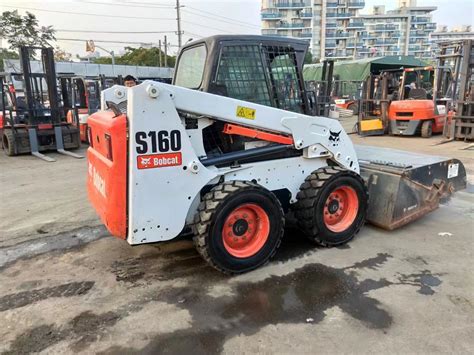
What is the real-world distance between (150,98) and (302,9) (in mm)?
113817

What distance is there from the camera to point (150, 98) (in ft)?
10.0

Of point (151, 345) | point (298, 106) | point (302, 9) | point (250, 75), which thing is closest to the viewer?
point (151, 345)

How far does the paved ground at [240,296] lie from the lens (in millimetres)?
2697

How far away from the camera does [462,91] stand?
1095cm

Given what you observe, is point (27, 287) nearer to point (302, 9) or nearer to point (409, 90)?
point (409, 90)

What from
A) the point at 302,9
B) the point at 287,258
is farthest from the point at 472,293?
the point at 302,9

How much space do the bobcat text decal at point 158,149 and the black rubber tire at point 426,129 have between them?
11560 mm

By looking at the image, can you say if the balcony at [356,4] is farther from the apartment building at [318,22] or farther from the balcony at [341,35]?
the balcony at [341,35]

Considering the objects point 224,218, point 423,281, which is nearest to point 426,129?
point 423,281

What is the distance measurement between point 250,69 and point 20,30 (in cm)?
4301

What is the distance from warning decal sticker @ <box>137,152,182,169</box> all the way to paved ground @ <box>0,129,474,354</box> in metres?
1.11

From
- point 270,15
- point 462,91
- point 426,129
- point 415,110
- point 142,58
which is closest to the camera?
point 462,91

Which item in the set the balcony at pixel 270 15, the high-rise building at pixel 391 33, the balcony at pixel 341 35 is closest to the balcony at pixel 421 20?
the high-rise building at pixel 391 33

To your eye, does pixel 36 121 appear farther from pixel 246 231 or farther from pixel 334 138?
pixel 334 138
